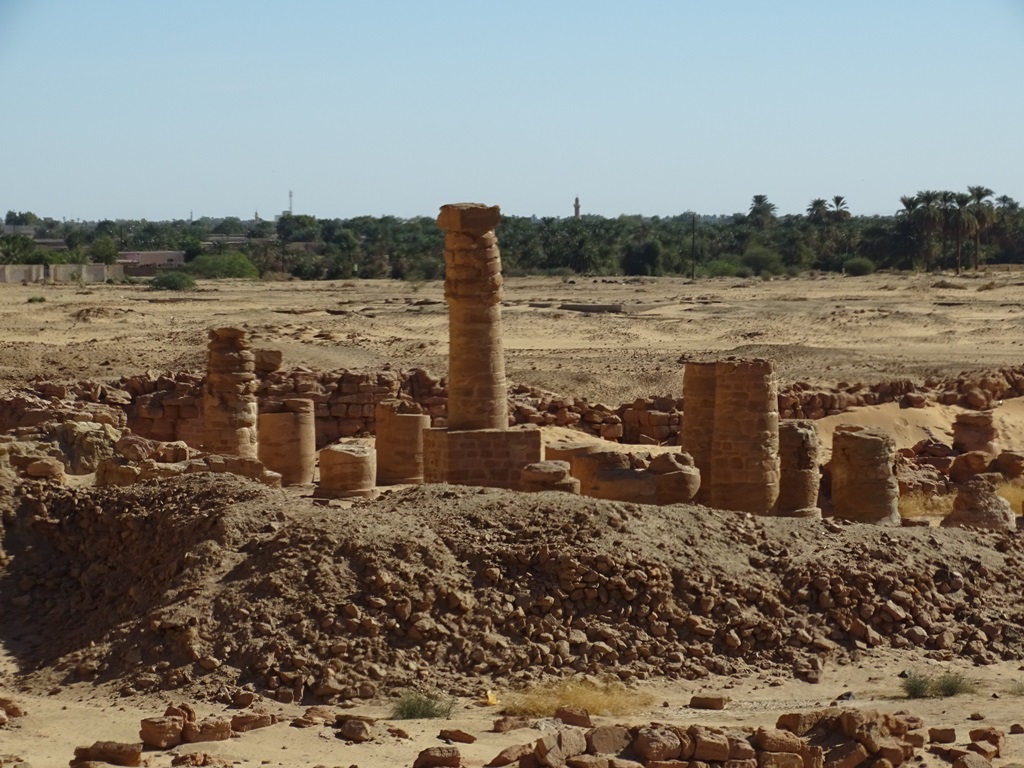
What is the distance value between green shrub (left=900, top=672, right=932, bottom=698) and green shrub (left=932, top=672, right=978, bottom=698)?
53 millimetres

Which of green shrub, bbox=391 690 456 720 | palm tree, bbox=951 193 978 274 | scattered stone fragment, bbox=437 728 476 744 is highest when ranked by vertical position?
palm tree, bbox=951 193 978 274

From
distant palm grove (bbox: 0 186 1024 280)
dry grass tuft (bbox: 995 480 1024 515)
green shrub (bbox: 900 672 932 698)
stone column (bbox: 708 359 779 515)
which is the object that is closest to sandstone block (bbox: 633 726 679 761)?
green shrub (bbox: 900 672 932 698)

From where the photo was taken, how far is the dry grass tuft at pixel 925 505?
22.1 m

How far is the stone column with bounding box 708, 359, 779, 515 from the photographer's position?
1870 cm

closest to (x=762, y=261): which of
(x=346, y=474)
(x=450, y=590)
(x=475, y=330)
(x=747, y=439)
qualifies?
(x=475, y=330)

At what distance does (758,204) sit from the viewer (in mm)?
115312

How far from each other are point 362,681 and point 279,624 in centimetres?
95

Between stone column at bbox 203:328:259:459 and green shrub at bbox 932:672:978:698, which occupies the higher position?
stone column at bbox 203:328:259:459

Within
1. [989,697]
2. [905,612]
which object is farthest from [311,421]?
[989,697]

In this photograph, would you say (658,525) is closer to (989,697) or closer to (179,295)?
(989,697)

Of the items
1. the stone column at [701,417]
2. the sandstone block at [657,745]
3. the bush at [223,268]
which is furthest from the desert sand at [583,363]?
the bush at [223,268]

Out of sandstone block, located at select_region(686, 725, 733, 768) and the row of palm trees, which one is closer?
sandstone block, located at select_region(686, 725, 733, 768)

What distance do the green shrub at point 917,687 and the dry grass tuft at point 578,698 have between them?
6.97ft

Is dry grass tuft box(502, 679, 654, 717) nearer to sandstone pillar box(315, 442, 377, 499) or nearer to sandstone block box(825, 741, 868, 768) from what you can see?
sandstone block box(825, 741, 868, 768)
